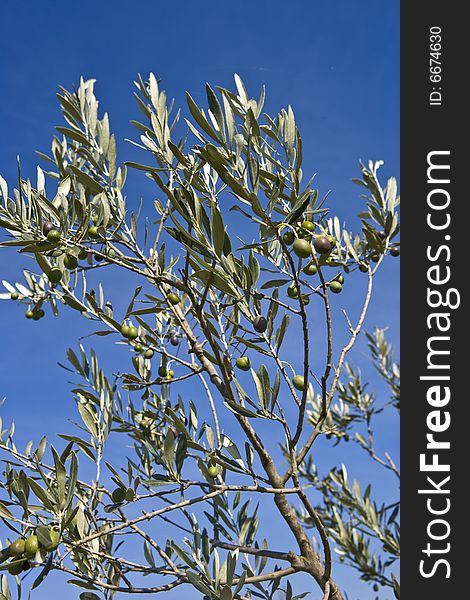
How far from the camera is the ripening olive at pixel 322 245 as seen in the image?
2.11m

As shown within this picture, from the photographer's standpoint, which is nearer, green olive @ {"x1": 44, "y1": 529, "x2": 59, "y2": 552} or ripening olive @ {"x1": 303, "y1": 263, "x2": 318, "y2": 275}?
green olive @ {"x1": 44, "y1": 529, "x2": 59, "y2": 552}

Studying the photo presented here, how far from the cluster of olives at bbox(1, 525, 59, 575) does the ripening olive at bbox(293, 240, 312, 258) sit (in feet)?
3.68

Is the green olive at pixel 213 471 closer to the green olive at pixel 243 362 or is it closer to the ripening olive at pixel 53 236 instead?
the green olive at pixel 243 362

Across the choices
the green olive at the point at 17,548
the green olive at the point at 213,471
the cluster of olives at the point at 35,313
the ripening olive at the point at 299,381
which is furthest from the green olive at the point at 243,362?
the cluster of olives at the point at 35,313

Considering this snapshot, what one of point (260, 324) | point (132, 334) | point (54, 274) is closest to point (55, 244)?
point (54, 274)

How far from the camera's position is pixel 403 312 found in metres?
2.59

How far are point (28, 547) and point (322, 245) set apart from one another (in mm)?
1301

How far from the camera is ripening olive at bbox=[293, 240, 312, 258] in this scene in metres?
1.98

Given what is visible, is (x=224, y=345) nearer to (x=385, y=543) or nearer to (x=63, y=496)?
(x=63, y=496)

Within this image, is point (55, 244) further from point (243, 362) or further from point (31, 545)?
point (31, 545)

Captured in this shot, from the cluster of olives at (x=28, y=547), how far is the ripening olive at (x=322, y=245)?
1.21 m

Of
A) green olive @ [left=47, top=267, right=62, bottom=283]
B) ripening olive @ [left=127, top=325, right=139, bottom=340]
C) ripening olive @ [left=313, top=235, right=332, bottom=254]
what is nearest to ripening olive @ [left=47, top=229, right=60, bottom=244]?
green olive @ [left=47, top=267, right=62, bottom=283]

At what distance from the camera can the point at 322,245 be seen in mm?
2111

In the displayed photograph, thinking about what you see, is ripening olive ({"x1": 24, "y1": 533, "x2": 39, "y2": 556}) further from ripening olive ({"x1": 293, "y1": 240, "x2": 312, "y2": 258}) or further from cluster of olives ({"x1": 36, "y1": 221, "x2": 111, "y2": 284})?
ripening olive ({"x1": 293, "y1": 240, "x2": 312, "y2": 258})
